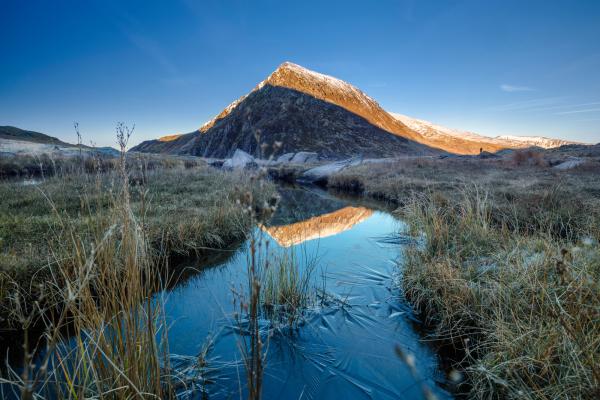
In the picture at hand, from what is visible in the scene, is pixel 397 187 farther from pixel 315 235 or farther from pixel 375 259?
pixel 375 259

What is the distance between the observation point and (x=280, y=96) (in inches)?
3383

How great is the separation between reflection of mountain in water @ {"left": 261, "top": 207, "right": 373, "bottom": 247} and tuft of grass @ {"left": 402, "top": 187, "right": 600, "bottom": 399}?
9.94 feet

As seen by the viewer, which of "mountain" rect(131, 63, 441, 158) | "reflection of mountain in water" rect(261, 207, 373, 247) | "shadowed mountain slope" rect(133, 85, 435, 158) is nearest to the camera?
"reflection of mountain in water" rect(261, 207, 373, 247)

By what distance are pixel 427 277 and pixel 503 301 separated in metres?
1.21

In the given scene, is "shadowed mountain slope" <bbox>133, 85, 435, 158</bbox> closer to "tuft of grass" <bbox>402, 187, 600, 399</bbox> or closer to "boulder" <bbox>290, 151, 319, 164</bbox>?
"boulder" <bbox>290, 151, 319, 164</bbox>

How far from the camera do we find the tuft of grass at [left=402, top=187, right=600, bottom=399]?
2141 mm

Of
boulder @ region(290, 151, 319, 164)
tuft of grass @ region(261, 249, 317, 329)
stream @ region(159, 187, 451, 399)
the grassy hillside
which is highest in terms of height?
the grassy hillside

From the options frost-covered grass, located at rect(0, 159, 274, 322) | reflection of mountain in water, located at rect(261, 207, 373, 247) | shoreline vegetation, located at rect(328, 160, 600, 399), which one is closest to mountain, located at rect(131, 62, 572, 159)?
reflection of mountain in water, located at rect(261, 207, 373, 247)

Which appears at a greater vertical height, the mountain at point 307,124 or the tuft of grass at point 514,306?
the mountain at point 307,124

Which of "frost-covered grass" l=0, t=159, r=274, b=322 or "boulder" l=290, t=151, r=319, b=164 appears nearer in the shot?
"frost-covered grass" l=0, t=159, r=274, b=322

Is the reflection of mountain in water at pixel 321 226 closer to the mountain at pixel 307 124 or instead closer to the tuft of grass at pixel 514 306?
the tuft of grass at pixel 514 306

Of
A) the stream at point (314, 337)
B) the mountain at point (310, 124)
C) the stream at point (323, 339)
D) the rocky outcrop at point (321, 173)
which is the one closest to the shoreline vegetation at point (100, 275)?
the stream at point (314, 337)

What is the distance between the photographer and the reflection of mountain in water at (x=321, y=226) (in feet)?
25.3

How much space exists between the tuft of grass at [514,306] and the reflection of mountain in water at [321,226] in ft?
9.94
